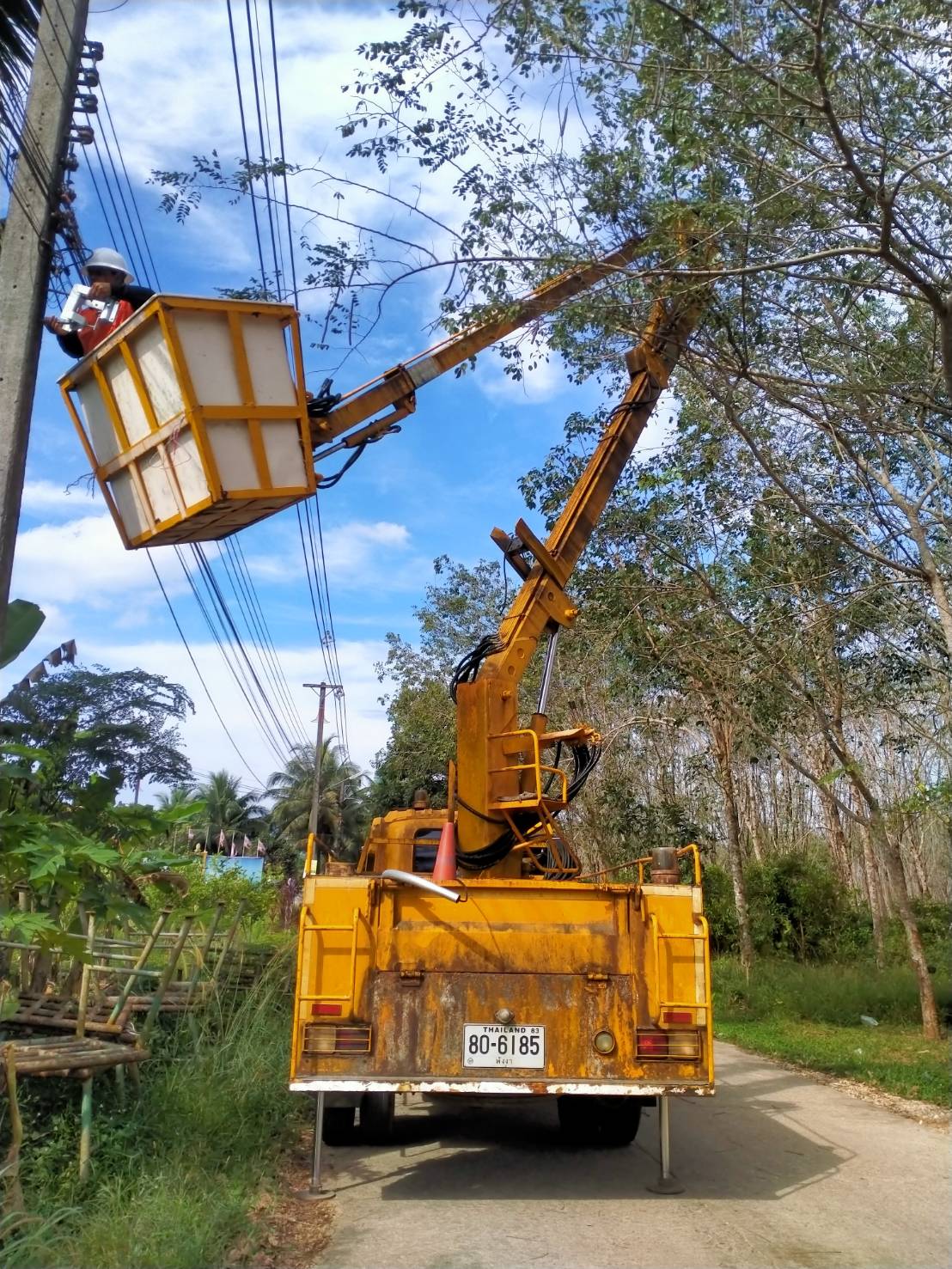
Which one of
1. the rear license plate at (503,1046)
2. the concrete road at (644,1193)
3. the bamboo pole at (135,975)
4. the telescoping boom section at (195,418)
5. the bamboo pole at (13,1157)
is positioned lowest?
the concrete road at (644,1193)

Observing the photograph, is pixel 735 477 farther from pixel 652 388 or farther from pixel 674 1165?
pixel 674 1165

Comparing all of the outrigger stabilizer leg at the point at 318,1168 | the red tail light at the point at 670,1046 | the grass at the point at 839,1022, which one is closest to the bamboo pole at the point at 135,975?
the outrigger stabilizer leg at the point at 318,1168

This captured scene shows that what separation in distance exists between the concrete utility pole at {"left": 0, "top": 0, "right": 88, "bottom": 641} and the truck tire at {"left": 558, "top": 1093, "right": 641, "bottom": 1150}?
486 cm

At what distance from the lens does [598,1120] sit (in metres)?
7.43

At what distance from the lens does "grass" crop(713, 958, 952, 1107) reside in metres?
11.1

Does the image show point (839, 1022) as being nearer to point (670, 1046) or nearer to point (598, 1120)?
point (598, 1120)

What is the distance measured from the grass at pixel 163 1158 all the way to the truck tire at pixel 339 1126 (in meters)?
0.27

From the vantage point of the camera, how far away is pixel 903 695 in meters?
14.9

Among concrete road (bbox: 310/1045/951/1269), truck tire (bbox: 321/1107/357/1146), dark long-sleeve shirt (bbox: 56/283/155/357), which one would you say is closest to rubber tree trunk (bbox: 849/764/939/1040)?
concrete road (bbox: 310/1045/951/1269)

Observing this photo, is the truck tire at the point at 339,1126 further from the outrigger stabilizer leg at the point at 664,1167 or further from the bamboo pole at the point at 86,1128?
the bamboo pole at the point at 86,1128

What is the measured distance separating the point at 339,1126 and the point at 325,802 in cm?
5009

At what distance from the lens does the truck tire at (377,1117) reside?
7.41 m

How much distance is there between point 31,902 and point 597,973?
3.34 metres

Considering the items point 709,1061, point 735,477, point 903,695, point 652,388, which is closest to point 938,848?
point 903,695
